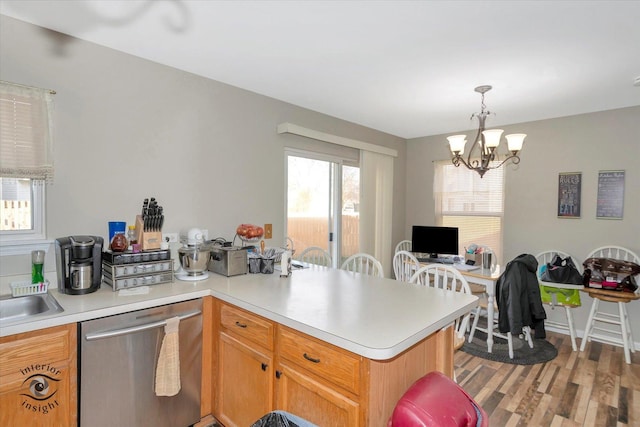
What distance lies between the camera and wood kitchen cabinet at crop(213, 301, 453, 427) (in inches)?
47.9

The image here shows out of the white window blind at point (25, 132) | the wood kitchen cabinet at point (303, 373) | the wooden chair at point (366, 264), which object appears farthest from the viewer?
the wooden chair at point (366, 264)

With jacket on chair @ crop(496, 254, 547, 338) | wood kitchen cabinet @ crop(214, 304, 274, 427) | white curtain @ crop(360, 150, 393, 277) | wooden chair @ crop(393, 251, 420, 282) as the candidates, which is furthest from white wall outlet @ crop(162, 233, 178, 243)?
jacket on chair @ crop(496, 254, 547, 338)

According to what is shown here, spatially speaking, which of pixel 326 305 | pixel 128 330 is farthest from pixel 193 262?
pixel 326 305

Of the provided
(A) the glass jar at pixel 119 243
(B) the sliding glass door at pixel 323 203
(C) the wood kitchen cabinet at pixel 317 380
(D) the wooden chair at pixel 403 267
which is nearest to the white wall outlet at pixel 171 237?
(A) the glass jar at pixel 119 243

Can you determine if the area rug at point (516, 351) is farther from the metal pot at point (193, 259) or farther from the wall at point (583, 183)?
the metal pot at point (193, 259)

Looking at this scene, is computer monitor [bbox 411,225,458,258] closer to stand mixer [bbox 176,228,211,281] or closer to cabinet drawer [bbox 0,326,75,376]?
stand mixer [bbox 176,228,211,281]

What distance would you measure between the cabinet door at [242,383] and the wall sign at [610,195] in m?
3.64

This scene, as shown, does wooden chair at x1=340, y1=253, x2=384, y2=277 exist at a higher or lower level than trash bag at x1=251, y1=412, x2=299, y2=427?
higher

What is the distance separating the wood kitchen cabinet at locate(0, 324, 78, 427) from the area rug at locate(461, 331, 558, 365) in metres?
3.03

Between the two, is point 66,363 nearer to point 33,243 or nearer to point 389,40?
point 33,243

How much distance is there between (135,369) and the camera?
1.66 m

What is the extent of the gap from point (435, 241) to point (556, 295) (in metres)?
1.31

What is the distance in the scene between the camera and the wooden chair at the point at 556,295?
317cm

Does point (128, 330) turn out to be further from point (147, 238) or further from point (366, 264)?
point (366, 264)
